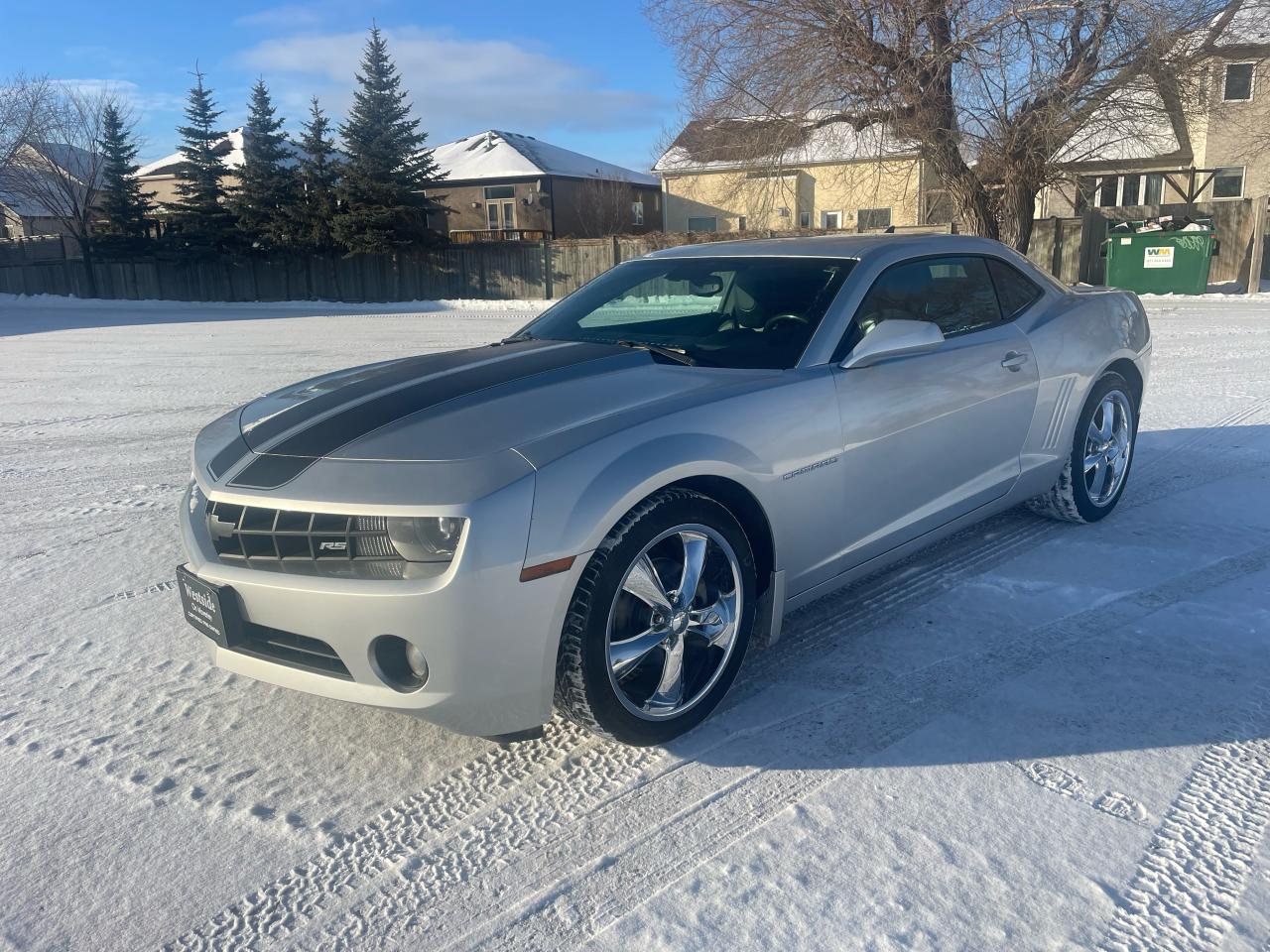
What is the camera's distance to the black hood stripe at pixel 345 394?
3086mm

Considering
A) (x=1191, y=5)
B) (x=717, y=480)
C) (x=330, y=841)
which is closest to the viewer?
(x=330, y=841)

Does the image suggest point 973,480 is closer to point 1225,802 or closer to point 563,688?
point 1225,802

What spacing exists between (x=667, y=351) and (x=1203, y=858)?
7.40 ft

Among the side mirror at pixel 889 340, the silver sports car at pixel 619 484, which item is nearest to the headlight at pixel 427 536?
the silver sports car at pixel 619 484

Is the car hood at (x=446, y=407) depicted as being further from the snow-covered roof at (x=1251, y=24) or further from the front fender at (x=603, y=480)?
the snow-covered roof at (x=1251, y=24)

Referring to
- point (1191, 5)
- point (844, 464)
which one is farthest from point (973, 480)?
point (1191, 5)

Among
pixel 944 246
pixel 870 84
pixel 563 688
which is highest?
pixel 870 84

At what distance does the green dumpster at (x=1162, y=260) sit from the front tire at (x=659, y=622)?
2057 cm

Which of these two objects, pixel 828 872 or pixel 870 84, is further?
pixel 870 84

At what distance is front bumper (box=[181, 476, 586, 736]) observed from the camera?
247cm

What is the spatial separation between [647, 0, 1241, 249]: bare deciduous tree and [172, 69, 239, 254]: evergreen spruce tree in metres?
21.6

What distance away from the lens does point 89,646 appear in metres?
3.70

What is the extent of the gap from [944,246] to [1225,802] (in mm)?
2549

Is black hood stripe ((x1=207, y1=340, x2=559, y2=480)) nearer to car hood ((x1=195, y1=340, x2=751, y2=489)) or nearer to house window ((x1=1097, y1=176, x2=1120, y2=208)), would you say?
car hood ((x1=195, y1=340, x2=751, y2=489))
